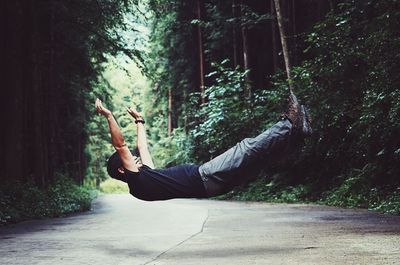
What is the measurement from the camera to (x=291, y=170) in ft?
61.4

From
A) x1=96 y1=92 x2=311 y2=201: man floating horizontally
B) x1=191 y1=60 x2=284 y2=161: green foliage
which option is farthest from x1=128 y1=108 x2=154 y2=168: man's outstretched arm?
x1=191 y1=60 x2=284 y2=161: green foliage

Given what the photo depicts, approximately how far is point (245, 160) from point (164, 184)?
929 mm

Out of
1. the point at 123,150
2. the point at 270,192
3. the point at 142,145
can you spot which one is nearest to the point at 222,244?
the point at 142,145

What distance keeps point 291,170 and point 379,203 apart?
7.90 metres

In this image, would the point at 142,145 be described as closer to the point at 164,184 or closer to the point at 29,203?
the point at 164,184

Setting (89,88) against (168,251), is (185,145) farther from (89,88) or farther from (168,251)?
(168,251)

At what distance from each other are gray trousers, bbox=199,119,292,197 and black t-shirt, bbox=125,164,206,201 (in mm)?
115

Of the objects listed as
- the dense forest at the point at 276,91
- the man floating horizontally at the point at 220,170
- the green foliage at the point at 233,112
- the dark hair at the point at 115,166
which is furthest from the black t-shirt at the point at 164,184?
the green foliage at the point at 233,112

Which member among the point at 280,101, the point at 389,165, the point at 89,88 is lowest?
the point at 389,165

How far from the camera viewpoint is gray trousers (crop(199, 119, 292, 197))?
17.0 ft

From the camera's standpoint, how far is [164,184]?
17.1ft

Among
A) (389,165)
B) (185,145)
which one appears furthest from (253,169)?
(185,145)

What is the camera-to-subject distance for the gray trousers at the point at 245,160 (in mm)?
5188

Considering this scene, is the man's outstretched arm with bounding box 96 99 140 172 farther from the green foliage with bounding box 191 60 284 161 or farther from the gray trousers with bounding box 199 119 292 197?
the green foliage with bounding box 191 60 284 161
